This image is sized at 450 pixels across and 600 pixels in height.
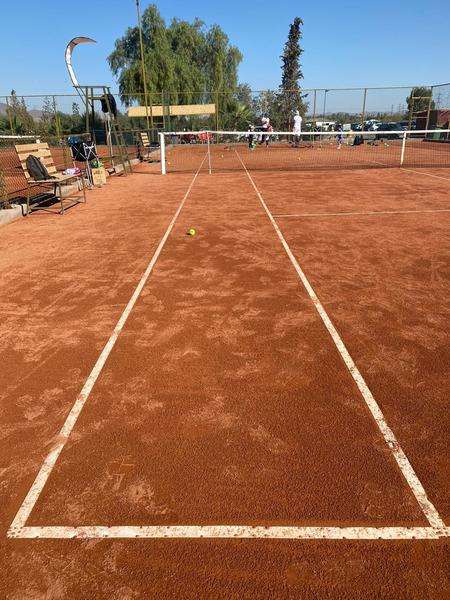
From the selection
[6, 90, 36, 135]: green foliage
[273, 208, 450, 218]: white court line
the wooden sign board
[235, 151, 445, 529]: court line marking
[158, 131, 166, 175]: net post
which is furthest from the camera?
the wooden sign board

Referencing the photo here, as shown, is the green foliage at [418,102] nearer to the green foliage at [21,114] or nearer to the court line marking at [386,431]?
the green foliage at [21,114]

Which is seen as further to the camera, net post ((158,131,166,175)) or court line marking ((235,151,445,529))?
net post ((158,131,166,175))

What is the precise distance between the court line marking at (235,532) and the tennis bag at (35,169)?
33.1ft

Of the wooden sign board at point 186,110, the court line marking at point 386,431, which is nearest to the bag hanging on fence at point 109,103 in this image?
the court line marking at point 386,431

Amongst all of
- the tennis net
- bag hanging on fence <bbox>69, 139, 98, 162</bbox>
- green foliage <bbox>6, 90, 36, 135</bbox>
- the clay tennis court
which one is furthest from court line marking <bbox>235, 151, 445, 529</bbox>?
green foliage <bbox>6, 90, 36, 135</bbox>

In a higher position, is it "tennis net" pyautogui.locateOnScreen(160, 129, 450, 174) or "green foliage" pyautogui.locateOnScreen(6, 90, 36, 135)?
"green foliage" pyautogui.locateOnScreen(6, 90, 36, 135)

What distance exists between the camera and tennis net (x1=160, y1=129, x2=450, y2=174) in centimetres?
2116

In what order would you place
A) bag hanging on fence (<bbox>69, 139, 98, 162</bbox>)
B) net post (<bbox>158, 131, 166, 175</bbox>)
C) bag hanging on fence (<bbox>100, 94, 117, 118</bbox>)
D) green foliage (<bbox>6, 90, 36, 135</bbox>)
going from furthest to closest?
1. green foliage (<bbox>6, 90, 36, 135</bbox>)
2. net post (<bbox>158, 131, 166, 175</bbox>)
3. bag hanging on fence (<bbox>100, 94, 117, 118</bbox>)
4. bag hanging on fence (<bbox>69, 139, 98, 162</bbox>)

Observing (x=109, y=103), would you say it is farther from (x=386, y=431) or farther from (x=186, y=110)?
(x=186, y=110)

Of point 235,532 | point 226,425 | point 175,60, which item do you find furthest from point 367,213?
point 175,60

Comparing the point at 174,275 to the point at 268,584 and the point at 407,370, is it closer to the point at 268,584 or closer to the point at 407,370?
the point at 407,370

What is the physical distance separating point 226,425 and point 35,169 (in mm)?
9868

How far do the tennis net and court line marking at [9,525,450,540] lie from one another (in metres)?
14.0

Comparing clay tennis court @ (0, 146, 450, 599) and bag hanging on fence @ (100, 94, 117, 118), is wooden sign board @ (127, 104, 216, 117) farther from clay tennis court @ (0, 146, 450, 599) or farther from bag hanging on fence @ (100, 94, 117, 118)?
clay tennis court @ (0, 146, 450, 599)
